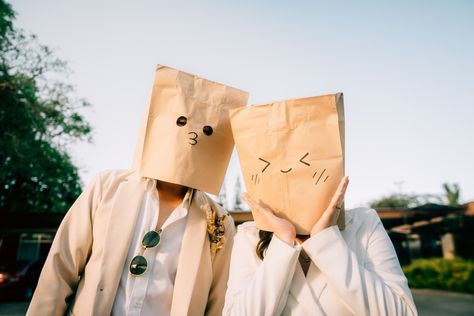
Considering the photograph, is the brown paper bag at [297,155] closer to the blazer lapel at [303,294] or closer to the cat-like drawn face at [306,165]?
the cat-like drawn face at [306,165]

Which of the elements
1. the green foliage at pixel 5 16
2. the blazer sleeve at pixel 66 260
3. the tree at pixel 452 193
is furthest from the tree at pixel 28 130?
the tree at pixel 452 193

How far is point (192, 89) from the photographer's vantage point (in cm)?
166

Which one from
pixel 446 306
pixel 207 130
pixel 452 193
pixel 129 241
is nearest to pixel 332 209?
pixel 207 130

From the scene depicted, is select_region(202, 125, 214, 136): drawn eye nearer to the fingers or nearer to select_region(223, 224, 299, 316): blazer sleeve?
the fingers

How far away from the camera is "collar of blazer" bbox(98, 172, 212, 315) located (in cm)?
155

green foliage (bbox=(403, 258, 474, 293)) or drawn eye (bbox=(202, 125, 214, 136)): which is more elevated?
drawn eye (bbox=(202, 125, 214, 136))

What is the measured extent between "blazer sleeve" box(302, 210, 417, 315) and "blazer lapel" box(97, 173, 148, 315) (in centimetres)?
99

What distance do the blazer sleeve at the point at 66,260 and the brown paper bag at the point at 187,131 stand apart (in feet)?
1.36

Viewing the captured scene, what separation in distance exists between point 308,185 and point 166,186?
104 centimetres

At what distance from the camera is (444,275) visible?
49.6 feet

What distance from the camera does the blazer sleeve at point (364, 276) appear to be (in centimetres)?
109

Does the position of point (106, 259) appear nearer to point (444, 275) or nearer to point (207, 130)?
point (207, 130)

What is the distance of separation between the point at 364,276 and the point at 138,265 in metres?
1.12

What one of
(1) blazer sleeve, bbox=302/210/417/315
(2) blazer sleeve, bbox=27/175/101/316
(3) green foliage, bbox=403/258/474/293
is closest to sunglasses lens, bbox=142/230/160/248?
(2) blazer sleeve, bbox=27/175/101/316
